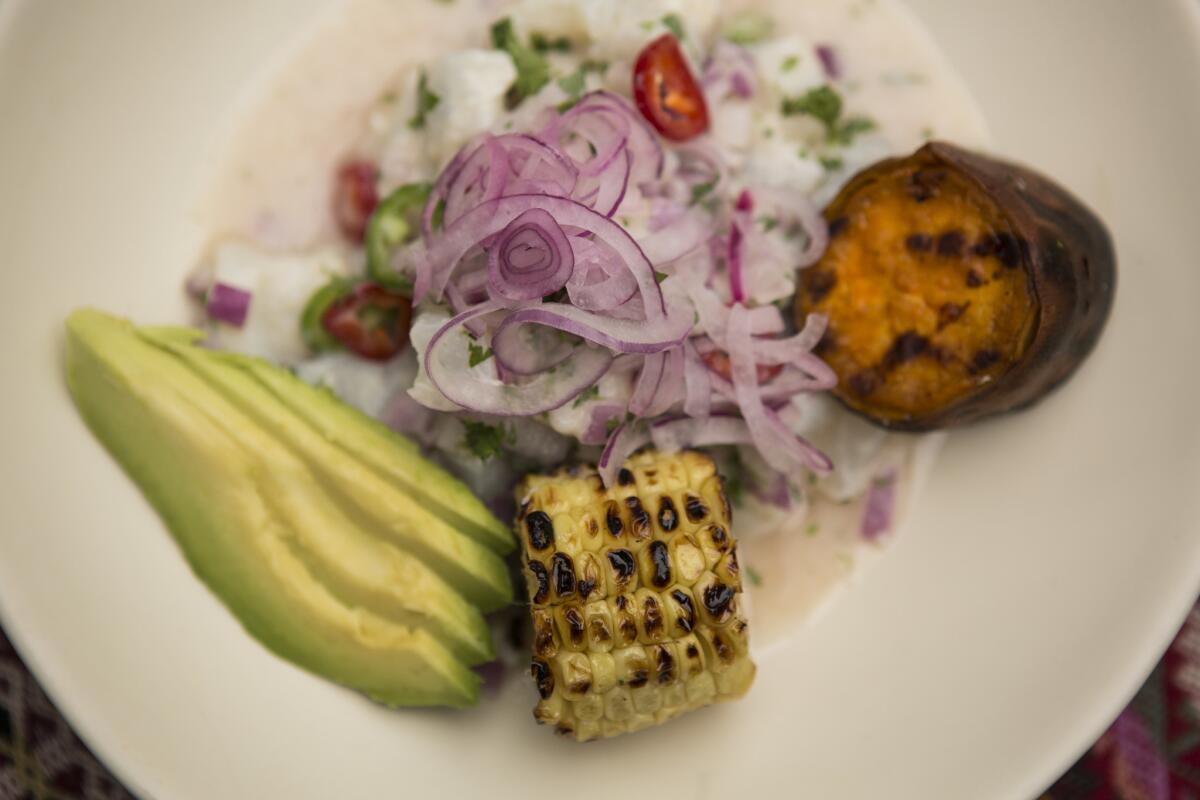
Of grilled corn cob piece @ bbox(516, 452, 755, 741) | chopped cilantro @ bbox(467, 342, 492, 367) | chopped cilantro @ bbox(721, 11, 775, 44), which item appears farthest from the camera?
chopped cilantro @ bbox(721, 11, 775, 44)

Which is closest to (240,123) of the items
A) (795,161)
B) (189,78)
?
(189,78)

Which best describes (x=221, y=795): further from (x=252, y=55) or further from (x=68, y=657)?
(x=252, y=55)

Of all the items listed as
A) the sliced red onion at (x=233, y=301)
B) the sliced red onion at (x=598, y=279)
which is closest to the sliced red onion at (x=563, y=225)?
the sliced red onion at (x=598, y=279)

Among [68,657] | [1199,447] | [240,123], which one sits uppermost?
[240,123]

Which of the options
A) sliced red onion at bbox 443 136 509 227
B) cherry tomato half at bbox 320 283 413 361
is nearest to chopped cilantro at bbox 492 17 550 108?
sliced red onion at bbox 443 136 509 227

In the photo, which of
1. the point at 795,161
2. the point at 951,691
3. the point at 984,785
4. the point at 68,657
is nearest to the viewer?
the point at 68,657

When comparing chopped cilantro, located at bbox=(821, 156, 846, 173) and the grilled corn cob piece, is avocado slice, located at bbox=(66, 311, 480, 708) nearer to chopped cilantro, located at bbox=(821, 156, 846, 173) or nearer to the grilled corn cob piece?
the grilled corn cob piece

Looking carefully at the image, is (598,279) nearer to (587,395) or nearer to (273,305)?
(587,395)
